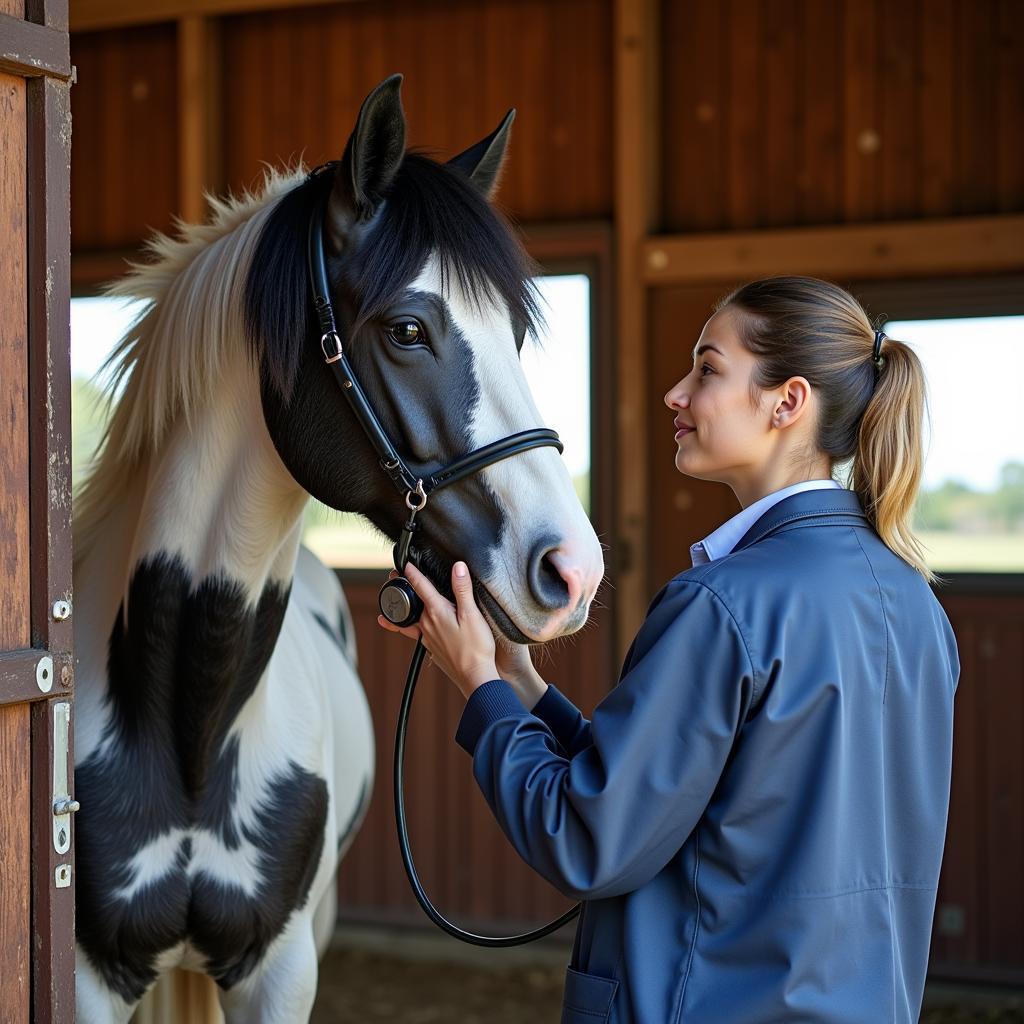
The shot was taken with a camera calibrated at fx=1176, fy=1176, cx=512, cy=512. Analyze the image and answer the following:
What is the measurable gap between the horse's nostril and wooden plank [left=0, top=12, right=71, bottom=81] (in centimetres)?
69

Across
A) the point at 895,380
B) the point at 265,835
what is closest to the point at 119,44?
the point at 265,835

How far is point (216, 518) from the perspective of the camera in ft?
4.95

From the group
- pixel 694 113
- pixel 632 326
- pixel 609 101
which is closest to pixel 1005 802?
pixel 632 326

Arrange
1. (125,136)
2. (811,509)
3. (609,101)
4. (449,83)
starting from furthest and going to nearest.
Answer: (125,136) < (449,83) < (609,101) < (811,509)

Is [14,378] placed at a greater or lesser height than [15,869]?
greater

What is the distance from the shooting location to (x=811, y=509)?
3.73 ft

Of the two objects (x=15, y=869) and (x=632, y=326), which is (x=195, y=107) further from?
(x=15, y=869)

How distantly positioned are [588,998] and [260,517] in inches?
28.8

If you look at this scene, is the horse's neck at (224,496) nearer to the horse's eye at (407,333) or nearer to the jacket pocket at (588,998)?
the horse's eye at (407,333)

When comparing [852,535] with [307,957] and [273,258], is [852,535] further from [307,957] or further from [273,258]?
[307,957]

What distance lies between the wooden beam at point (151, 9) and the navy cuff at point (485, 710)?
3334 mm

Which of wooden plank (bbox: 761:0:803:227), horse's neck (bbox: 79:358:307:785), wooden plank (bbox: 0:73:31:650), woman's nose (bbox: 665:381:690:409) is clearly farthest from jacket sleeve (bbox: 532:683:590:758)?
wooden plank (bbox: 761:0:803:227)

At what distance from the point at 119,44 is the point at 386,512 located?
3636mm

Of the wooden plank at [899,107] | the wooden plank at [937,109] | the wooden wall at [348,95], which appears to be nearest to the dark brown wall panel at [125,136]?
the wooden wall at [348,95]
